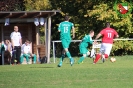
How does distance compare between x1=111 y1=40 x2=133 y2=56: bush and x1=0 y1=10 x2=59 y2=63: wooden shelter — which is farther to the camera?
x1=111 y1=40 x2=133 y2=56: bush

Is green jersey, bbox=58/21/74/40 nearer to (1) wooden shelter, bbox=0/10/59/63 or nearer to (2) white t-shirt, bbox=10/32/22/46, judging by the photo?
(2) white t-shirt, bbox=10/32/22/46

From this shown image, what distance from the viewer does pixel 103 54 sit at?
27266 millimetres

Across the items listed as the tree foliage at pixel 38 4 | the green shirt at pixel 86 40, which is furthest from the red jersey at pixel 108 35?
the tree foliage at pixel 38 4

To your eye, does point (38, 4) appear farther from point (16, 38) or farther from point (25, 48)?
point (16, 38)

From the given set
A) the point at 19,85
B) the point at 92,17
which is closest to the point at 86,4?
the point at 92,17

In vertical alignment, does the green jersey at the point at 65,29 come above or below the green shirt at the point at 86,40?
above

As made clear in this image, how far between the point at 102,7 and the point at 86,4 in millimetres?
2698

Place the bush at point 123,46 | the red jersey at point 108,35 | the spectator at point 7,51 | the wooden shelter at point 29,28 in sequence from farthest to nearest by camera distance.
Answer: the bush at point 123,46 < the wooden shelter at point 29,28 < the spectator at point 7,51 < the red jersey at point 108,35

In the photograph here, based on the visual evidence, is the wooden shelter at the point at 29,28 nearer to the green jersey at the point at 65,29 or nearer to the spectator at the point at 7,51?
the spectator at the point at 7,51

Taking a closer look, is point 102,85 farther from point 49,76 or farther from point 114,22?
point 114,22

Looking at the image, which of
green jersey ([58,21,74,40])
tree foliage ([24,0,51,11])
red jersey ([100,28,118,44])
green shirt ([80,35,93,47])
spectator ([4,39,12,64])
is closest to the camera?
green jersey ([58,21,74,40])

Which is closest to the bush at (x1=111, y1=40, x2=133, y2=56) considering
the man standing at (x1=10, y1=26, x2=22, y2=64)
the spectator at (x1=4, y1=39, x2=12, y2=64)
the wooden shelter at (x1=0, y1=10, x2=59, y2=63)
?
the wooden shelter at (x1=0, y1=10, x2=59, y2=63)

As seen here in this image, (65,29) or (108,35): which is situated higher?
(65,29)

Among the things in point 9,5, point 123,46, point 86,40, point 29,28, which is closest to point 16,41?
point 86,40
